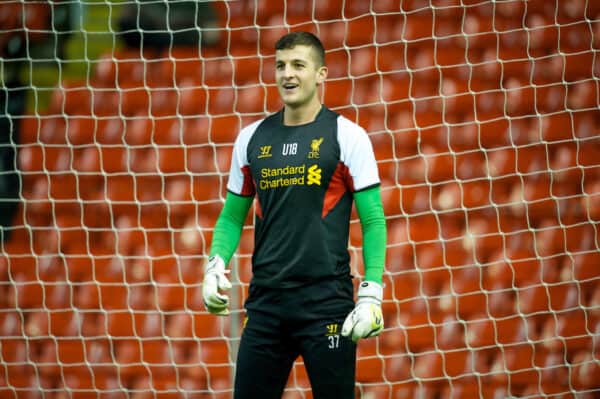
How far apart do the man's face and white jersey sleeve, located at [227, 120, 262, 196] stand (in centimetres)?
16

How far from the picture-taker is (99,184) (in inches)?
132

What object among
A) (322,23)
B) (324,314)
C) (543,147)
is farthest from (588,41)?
(324,314)

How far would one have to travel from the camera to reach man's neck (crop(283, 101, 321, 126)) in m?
1.82

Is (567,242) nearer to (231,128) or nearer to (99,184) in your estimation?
(231,128)

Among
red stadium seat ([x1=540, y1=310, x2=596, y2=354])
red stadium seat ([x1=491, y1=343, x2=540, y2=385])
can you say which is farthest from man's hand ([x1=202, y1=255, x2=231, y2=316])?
red stadium seat ([x1=540, y1=310, x2=596, y2=354])

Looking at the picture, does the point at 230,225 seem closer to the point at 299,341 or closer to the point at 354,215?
the point at 299,341

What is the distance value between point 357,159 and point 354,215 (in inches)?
62.2

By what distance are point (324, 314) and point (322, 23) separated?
1913mm

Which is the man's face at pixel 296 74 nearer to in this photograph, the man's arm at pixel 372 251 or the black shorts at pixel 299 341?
the man's arm at pixel 372 251

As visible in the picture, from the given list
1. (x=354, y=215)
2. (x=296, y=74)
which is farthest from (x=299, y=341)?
(x=354, y=215)

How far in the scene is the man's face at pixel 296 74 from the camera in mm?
1784

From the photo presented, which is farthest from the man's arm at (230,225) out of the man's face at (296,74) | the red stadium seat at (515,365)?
the red stadium seat at (515,365)

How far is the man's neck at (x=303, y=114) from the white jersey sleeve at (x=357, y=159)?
10cm

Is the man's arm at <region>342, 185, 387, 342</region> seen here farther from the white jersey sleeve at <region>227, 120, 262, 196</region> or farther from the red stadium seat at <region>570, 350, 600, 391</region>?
the red stadium seat at <region>570, 350, 600, 391</region>
